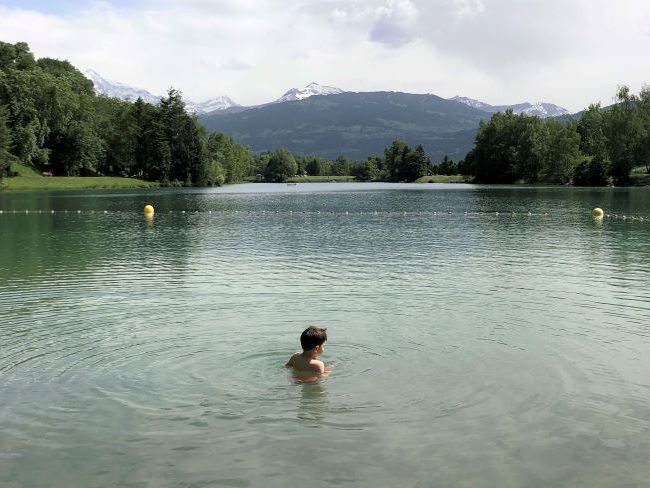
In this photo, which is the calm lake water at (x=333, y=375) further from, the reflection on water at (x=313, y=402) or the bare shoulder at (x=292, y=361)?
the bare shoulder at (x=292, y=361)

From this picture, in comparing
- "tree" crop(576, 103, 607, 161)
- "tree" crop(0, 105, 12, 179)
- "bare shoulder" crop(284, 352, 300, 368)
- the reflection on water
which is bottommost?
the reflection on water

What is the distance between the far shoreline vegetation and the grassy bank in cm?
26

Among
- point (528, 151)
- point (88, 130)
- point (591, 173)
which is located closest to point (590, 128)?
point (528, 151)

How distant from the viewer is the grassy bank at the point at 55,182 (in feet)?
397

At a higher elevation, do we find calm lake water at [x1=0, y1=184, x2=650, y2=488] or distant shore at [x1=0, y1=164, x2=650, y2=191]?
distant shore at [x1=0, y1=164, x2=650, y2=191]

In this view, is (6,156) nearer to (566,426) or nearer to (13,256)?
(13,256)

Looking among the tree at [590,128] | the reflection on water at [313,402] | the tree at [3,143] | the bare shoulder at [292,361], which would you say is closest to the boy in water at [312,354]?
the bare shoulder at [292,361]

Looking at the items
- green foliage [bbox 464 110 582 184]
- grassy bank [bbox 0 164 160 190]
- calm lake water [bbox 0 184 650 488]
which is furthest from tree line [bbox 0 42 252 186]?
calm lake water [bbox 0 184 650 488]

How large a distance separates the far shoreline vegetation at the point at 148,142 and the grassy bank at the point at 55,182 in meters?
0.26

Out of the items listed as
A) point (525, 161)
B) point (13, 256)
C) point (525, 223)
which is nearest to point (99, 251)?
point (13, 256)

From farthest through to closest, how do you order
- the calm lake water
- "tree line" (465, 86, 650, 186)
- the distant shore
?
"tree line" (465, 86, 650, 186) < the distant shore < the calm lake water

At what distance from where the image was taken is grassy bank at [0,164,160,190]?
12112 centimetres

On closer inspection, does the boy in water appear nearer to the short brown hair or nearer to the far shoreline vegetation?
the short brown hair

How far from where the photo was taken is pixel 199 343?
51.7 ft
